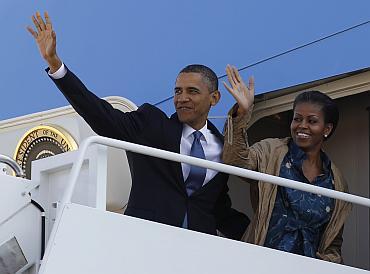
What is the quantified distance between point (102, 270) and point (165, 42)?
6.98 feet

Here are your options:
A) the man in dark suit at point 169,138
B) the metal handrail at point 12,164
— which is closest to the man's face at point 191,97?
the man in dark suit at point 169,138

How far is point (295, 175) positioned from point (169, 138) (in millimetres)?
580

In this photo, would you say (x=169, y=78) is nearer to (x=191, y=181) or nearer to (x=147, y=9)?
(x=147, y=9)

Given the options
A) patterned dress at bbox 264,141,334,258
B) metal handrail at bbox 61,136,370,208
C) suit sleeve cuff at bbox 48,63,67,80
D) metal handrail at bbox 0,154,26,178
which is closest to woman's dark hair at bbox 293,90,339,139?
patterned dress at bbox 264,141,334,258

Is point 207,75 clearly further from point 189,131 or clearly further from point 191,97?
point 189,131

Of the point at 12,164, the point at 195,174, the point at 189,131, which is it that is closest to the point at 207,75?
the point at 189,131

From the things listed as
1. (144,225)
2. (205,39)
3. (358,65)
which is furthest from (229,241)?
(205,39)

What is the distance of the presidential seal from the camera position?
15.3 feet

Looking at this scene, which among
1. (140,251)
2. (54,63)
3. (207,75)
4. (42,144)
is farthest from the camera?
(42,144)

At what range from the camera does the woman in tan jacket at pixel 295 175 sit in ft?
11.8

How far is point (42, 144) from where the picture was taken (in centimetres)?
487

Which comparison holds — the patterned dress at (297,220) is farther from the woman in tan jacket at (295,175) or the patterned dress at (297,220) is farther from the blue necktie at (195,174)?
the blue necktie at (195,174)

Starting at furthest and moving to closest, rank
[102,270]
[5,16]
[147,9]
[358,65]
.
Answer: [5,16]
[147,9]
[358,65]
[102,270]

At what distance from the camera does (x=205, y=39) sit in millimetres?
4633
